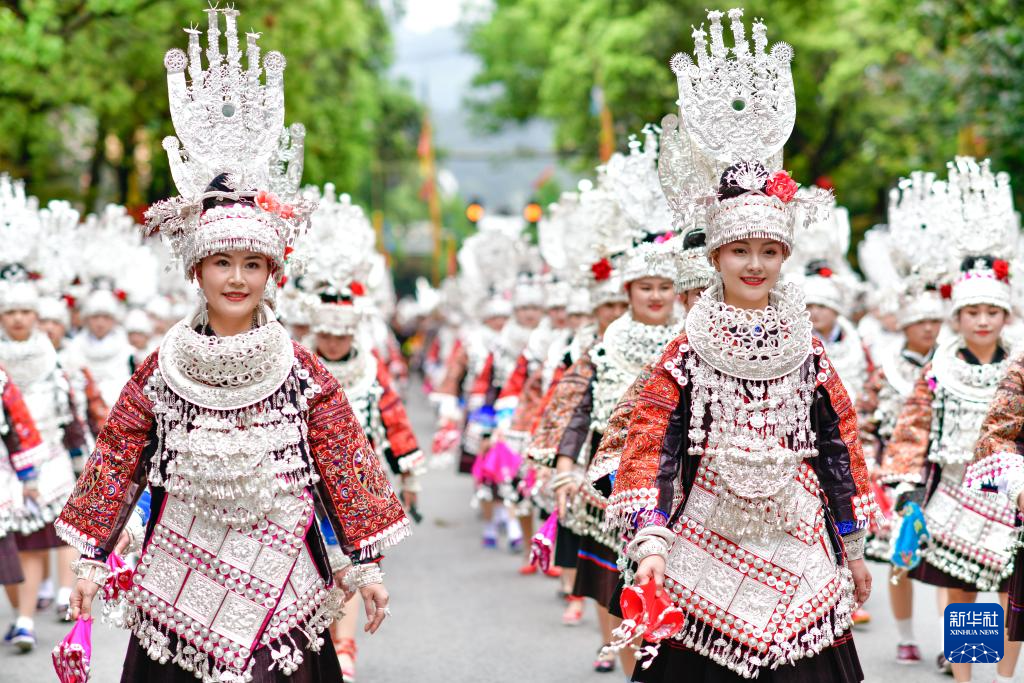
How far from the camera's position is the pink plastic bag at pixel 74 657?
5047 mm

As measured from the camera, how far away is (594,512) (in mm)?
7727

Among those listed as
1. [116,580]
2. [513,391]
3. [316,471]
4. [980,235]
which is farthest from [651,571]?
[513,391]

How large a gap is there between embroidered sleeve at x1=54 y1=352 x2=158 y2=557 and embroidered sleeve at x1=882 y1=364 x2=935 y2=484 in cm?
421

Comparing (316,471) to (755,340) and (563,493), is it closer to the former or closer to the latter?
(755,340)

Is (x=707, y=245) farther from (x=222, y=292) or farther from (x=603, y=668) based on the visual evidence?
(x=603, y=668)

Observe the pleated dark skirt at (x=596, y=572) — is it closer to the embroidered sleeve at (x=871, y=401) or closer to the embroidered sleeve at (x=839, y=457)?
the embroidered sleeve at (x=839, y=457)

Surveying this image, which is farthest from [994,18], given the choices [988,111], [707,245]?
[707,245]

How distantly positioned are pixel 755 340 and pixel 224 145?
84.2 inches

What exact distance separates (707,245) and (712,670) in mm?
1529

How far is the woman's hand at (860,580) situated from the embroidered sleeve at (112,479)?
8.50 ft

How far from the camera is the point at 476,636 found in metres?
9.55

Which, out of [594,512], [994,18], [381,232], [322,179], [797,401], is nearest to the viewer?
[797,401]

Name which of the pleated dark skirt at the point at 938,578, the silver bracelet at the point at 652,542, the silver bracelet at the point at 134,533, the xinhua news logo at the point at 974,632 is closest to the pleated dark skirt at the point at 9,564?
the silver bracelet at the point at 134,533

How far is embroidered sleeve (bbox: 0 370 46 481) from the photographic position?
329 inches
